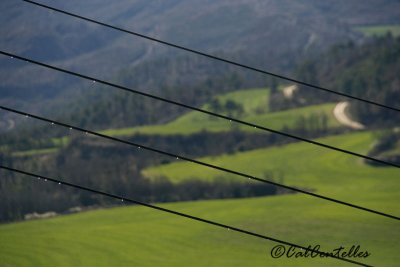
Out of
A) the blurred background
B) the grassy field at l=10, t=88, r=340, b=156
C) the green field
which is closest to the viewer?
the blurred background

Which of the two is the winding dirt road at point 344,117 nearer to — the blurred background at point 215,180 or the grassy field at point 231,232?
the blurred background at point 215,180

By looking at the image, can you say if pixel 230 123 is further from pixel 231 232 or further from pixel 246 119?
pixel 231 232

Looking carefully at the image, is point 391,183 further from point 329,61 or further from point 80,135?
point 329,61

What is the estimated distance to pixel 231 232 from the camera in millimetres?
58750

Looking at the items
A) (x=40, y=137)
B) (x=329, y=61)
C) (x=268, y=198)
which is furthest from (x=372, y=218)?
(x=329, y=61)

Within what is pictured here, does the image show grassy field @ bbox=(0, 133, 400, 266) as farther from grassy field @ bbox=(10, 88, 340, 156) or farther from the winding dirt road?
grassy field @ bbox=(10, 88, 340, 156)

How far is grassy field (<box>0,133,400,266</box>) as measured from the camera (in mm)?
54219

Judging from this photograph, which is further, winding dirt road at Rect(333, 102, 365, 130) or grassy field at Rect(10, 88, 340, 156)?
grassy field at Rect(10, 88, 340, 156)

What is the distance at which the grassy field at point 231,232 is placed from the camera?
54219 mm

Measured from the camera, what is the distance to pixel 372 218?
60.6 m

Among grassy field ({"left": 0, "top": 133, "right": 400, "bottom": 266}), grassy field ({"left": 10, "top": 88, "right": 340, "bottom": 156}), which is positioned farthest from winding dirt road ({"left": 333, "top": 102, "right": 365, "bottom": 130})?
grassy field ({"left": 0, "top": 133, "right": 400, "bottom": 266})

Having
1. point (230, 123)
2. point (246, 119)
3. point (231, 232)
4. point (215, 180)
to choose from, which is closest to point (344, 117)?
point (230, 123)

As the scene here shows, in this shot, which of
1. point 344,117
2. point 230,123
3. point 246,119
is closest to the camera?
point 230,123

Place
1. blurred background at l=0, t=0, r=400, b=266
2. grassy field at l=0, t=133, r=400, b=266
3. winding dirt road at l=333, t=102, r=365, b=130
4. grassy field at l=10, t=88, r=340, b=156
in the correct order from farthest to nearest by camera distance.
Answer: grassy field at l=10, t=88, r=340, b=156 < winding dirt road at l=333, t=102, r=365, b=130 < blurred background at l=0, t=0, r=400, b=266 < grassy field at l=0, t=133, r=400, b=266
